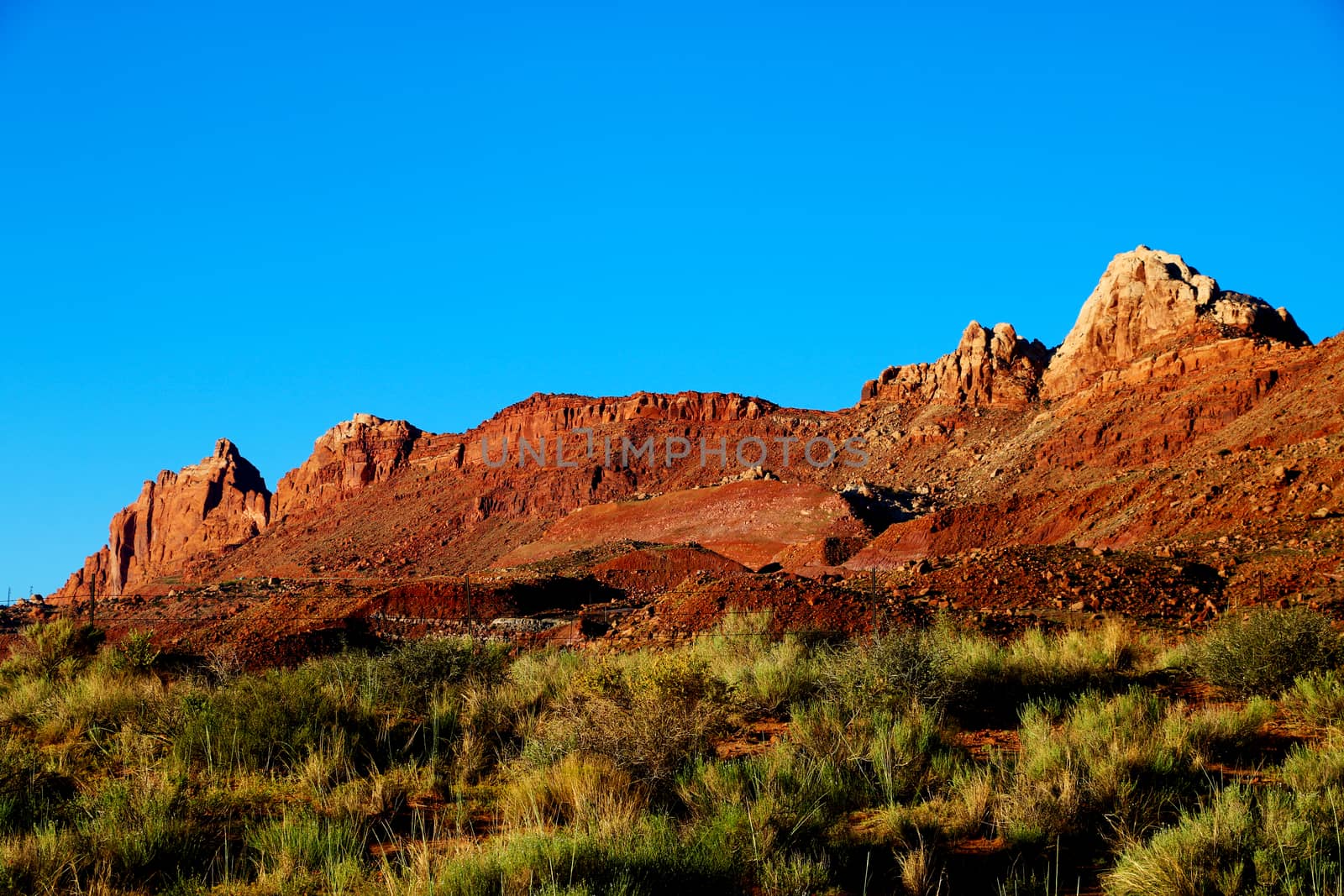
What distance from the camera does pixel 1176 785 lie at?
829 centimetres

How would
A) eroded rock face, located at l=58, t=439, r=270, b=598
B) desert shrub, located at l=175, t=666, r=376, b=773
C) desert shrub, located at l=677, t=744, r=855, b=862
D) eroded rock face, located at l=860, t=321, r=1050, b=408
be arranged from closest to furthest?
desert shrub, located at l=677, t=744, r=855, b=862
desert shrub, located at l=175, t=666, r=376, b=773
eroded rock face, located at l=860, t=321, r=1050, b=408
eroded rock face, located at l=58, t=439, r=270, b=598

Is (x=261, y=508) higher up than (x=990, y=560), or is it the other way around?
(x=261, y=508)

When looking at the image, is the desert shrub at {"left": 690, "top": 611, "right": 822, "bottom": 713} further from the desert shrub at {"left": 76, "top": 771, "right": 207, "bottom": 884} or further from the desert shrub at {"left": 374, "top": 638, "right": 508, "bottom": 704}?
the desert shrub at {"left": 76, "top": 771, "right": 207, "bottom": 884}

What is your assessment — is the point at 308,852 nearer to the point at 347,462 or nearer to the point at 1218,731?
the point at 1218,731

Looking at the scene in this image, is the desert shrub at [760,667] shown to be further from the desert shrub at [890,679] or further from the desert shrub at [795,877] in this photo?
the desert shrub at [795,877]

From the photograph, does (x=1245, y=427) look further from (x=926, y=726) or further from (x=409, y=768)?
(x=409, y=768)

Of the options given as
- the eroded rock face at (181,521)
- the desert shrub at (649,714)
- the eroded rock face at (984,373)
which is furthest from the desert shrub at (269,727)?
the eroded rock face at (181,521)

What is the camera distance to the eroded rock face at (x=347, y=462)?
11650cm

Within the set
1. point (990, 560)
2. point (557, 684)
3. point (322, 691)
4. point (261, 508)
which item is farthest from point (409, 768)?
point (261, 508)

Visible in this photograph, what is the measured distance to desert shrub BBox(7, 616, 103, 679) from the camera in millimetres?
17458

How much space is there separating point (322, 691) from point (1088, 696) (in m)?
8.32

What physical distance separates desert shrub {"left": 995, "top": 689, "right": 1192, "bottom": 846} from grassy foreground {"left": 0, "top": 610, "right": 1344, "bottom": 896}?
3 centimetres

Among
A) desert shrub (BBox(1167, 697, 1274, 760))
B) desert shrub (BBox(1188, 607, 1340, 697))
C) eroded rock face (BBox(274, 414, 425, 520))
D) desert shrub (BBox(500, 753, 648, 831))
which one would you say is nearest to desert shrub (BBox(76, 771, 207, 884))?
desert shrub (BBox(500, 753, 648, 831))

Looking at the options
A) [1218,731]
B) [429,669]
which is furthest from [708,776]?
[429,669]
